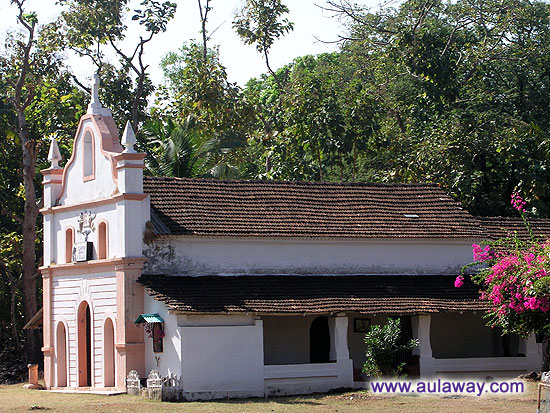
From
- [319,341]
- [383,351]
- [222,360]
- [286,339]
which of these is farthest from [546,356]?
[222,360]

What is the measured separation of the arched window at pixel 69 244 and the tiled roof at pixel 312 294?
426cm

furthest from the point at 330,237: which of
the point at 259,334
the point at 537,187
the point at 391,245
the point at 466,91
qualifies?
the point at 466,91

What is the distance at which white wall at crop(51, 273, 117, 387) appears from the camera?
27.2 m

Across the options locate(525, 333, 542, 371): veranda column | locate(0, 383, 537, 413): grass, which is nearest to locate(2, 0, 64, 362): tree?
locate(0, 383, 537, 413): grass

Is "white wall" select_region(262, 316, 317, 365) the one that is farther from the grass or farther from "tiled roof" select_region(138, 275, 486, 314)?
the grass

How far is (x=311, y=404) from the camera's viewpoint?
2342 centimetres

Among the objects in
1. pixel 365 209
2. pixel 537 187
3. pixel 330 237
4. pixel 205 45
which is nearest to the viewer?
pixel 330 237

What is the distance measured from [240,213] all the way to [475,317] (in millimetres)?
7809

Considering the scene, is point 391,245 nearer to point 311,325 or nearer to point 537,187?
point 311,325

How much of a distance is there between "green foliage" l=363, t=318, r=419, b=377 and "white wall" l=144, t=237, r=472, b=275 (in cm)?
339

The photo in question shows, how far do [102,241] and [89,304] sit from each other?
6.00 ft

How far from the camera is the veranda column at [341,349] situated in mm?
26250

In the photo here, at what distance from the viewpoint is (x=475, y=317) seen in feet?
97.7

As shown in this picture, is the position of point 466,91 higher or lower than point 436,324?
higher
